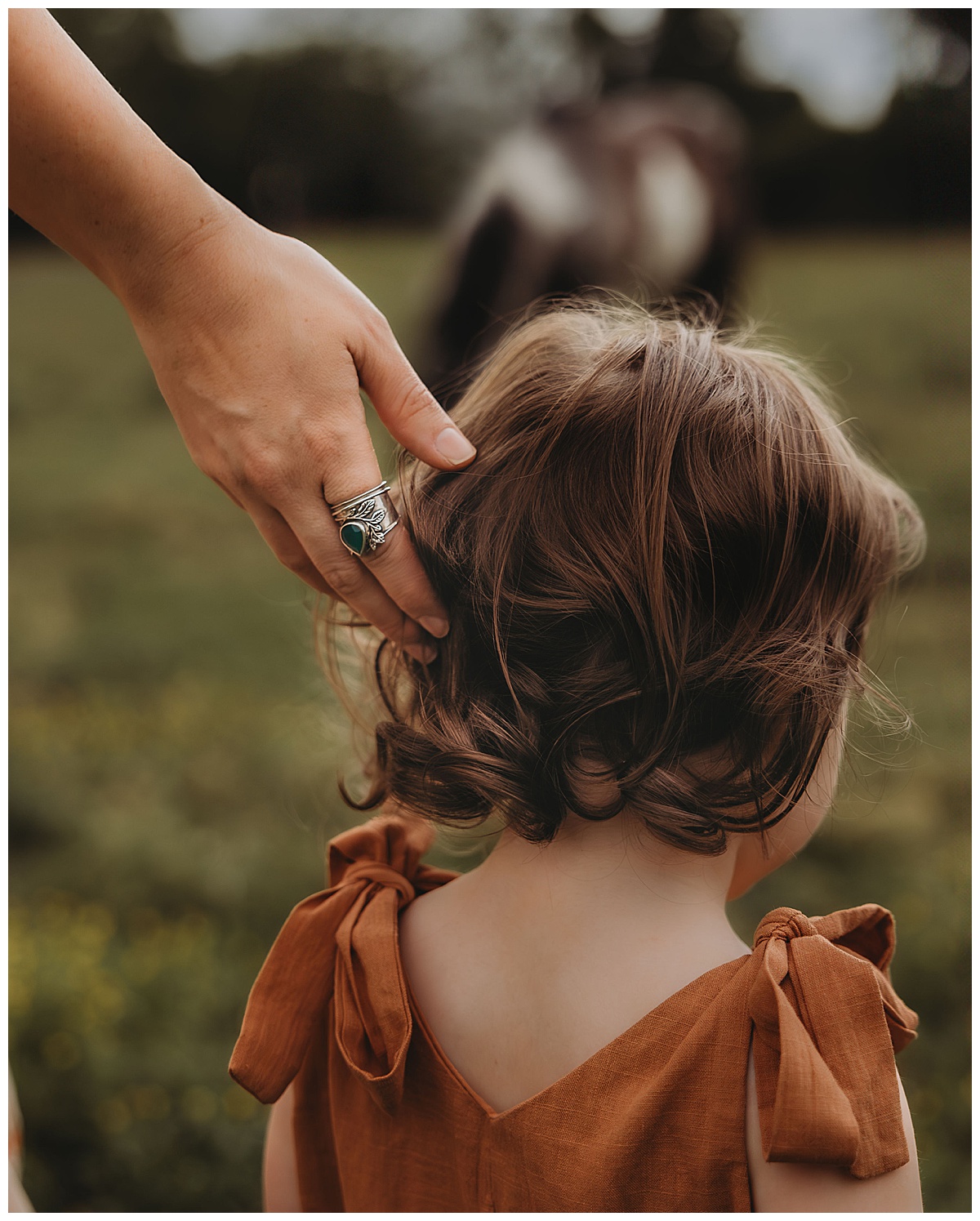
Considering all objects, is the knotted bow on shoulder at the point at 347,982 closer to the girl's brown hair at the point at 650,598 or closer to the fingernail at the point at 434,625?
the girl's brown hair at the point at 650,598

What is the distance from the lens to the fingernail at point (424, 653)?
1236mm

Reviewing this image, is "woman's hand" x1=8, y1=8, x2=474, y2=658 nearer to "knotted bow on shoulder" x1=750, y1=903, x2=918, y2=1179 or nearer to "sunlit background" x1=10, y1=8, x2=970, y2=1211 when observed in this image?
"sunlit background" x1=10, y1=8, x2=970, y2=1211

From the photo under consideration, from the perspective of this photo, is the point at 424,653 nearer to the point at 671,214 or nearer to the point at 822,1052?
the point at 822,1052

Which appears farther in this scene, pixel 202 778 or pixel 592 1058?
pixel 202 778

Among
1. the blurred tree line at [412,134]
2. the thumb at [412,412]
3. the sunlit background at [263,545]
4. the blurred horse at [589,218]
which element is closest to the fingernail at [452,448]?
the thumb at [412,412]


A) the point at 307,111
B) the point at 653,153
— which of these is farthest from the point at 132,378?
the point at 653,153

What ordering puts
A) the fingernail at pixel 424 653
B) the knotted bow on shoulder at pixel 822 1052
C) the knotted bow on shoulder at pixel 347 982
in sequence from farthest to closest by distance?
1. the fingernail at pixel 424 653
2. the knotted bow on shoulder at pixel 347 982
3. the knotted bow on shoulder at pixel 822 1052

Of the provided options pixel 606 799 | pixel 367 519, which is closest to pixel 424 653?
pixel 367 519

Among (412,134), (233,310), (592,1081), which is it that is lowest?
(592,1081)

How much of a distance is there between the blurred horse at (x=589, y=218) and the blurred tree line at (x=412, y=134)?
1.27 meters

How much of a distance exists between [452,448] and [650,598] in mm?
299

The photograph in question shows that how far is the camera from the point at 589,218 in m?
4.79

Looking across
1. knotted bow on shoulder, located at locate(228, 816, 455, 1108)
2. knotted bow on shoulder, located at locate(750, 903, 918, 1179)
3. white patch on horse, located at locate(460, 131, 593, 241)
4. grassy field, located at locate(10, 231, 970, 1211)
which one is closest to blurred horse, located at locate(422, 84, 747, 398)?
white patch on horse, located at locate(460, 131, 593, 241)

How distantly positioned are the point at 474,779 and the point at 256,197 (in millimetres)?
6420
